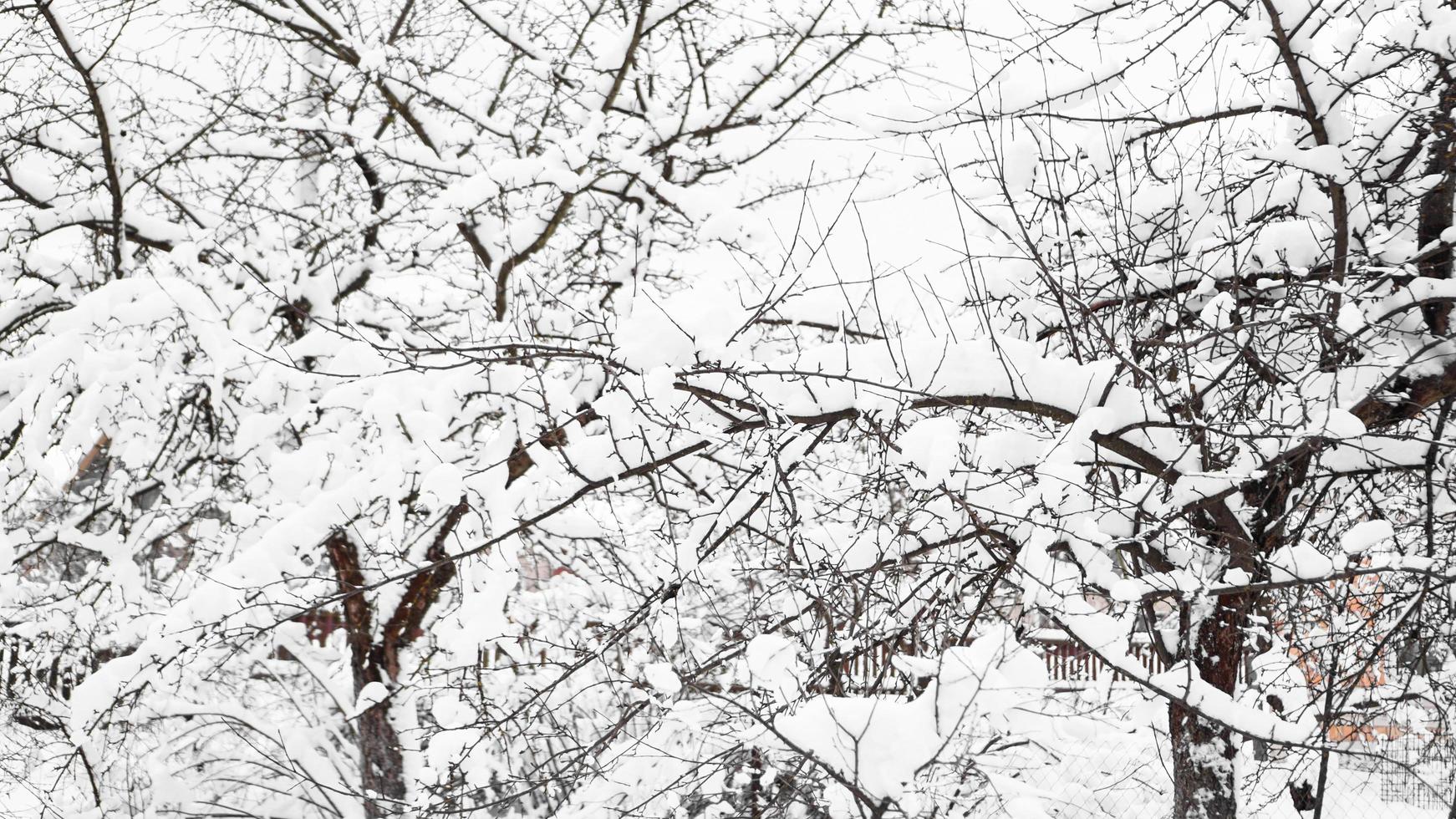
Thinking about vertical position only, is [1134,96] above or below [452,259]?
below

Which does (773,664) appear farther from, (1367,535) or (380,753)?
(380,753)

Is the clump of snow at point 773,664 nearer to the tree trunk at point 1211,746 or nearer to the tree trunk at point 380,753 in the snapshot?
the tree trunk at point 1211,746

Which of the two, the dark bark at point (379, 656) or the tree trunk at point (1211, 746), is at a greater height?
the dark bark at point (379, 656)

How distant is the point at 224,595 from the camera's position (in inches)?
132

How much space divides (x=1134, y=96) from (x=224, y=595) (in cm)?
345

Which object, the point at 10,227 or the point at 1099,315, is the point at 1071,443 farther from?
the point at 10,227

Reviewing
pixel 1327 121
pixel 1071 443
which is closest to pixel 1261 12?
pixel 1327 121

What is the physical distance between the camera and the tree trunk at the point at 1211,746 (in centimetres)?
293

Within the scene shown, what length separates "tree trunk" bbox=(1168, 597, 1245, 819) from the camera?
115 inches

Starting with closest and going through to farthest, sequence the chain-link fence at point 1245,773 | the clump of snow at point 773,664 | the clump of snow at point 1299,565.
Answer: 1. the clump of snow at point 773,664
2. the clump of snow at point 1299,565
3. the chain-link fence at point 1245,773

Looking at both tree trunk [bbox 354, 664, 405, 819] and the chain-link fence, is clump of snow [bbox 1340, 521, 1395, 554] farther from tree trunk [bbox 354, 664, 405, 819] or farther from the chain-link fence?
tree trunk [bbox 354, 664, 405, 819]

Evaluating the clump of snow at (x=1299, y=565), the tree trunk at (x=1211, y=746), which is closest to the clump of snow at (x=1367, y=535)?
the clump of snow at (x=1299, y=565)

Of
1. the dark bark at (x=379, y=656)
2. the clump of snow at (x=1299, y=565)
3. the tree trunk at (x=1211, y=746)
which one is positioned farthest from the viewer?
the dark bark at (x=379, y=656)

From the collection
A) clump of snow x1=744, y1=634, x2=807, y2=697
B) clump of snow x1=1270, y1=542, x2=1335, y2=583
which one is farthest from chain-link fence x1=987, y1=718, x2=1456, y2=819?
clump of snow x1=744, y1=634, x2=807, y2=697
